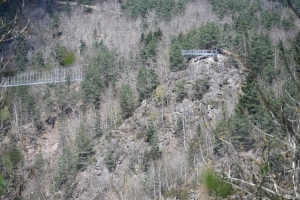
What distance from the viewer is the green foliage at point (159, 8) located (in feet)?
168

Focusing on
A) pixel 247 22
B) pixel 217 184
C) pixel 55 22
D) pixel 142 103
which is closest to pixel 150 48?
pixel 142 103

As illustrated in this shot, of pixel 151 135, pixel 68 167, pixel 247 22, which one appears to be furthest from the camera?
pixel 247 22

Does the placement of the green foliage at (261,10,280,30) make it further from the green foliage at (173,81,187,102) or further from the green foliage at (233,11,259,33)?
the green foliage at (173,81,187,102)

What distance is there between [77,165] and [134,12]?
26768mm

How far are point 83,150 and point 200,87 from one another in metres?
8.50

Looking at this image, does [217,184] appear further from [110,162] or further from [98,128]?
[98,128]

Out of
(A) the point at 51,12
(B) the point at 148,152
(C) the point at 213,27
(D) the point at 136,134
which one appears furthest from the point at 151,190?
(A) the point at 51,12

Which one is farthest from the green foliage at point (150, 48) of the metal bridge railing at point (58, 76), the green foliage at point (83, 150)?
the green foliage at point (83, 150)

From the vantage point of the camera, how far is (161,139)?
101 feet

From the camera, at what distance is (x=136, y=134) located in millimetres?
32375

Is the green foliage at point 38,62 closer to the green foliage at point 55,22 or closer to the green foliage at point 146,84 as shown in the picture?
the green foliage at point 146,84

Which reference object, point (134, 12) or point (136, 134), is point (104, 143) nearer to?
point (136, 134)

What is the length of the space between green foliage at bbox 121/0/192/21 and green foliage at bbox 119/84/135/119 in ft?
57.2

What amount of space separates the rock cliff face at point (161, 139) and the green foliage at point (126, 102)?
49 cm
